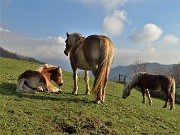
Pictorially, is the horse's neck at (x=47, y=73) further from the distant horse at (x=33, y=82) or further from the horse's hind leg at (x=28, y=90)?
the horse's hind leg at (x=28, y=90)

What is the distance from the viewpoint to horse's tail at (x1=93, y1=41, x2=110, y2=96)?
13.6m

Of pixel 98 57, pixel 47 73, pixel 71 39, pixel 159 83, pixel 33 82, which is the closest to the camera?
pixel 98 57

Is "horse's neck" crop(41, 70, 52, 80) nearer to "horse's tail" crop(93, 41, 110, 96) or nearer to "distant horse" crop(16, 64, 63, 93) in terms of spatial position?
"distant horse" crop(16, 64, 63, 93)

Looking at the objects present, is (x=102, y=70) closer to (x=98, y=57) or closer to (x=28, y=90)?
(x=98, y=57)

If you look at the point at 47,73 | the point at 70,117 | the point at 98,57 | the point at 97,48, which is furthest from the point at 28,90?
the point at 70,117

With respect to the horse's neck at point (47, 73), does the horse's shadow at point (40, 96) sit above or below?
below

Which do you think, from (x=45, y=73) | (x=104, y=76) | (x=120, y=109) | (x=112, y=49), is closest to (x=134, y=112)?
(x=120, y=109)

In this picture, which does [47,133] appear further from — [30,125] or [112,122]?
[112,122]

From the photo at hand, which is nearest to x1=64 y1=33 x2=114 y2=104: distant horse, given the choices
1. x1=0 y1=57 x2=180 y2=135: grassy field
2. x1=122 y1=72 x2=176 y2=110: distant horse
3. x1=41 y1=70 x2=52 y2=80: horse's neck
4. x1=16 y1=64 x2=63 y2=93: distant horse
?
x1=0 y1=57 x2=180 y2=135: grassy field

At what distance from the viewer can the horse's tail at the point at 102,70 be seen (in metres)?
13.6

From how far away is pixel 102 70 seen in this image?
13.7 metres

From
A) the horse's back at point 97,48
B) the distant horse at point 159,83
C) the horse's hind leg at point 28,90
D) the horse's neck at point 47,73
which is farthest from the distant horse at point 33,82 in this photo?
the distant horse at point 159,83

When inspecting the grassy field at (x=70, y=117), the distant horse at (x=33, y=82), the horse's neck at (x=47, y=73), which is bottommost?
the grassy field at (x=70, y=117)

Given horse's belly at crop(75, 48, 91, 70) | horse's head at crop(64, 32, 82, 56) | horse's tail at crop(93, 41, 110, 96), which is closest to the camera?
horse's tail at crop(93, 41, 110, 96)
